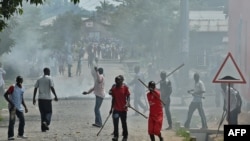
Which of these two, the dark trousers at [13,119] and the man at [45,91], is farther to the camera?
the man at [45,91]

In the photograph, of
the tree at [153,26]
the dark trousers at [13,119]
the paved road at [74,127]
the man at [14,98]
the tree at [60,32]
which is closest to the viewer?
the man at [14,98]

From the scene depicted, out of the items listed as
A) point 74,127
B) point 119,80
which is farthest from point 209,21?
point 119,80

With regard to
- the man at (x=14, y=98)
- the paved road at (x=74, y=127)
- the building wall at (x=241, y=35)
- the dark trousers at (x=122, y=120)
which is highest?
the building wall at (x=241, y=35)

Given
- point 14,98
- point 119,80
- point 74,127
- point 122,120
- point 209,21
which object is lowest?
point 74,127

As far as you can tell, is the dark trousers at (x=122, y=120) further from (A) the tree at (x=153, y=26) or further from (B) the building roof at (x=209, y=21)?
(B) the building roof at (x=209, y=21)

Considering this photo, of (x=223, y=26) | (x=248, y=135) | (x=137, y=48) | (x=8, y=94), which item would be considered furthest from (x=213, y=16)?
(x=248, y=135)

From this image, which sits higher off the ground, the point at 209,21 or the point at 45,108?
the point at 209,21

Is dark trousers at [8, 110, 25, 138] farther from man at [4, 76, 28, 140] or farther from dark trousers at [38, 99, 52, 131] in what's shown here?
dark trousers at [38, 99, 52, 131]

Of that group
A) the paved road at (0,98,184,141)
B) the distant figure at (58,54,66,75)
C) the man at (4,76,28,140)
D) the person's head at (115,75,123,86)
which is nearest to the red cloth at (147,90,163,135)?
the person's head at (115,75,123,86)

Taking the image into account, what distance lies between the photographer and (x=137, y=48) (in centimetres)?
5050

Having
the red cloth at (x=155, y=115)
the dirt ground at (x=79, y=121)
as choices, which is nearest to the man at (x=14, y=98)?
the dirt ground at (x=79, y=121)

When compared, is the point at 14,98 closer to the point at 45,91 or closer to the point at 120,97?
the point at 45,91

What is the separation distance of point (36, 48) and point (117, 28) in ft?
22.8

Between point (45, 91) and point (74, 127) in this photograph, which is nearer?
point (45, 91)
